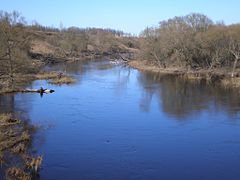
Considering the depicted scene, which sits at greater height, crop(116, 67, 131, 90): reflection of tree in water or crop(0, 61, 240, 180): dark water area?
crop(116, 67, 131, 90): reflection of tree in water

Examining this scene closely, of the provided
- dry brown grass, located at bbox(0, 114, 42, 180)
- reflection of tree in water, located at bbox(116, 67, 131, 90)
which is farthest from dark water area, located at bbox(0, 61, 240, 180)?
reflection of tree in water, located at bbox(116, 67, 131, 90)

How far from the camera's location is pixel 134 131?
21.7 metres

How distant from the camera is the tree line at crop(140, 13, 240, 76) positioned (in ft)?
161

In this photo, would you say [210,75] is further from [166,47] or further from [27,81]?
[27,81]

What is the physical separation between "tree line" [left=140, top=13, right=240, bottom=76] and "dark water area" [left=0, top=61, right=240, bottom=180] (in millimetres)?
13202

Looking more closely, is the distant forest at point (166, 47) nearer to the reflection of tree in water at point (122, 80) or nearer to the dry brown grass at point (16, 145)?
the reflection of tree in water at point (122, 80)

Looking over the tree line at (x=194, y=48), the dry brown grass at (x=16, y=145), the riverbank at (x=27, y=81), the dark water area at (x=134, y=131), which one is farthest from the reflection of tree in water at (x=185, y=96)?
the dry brown grass at (x=16, y=145)

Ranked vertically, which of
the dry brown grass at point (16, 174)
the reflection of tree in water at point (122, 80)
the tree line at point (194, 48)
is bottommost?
the dry brown grass at point (16, 174)

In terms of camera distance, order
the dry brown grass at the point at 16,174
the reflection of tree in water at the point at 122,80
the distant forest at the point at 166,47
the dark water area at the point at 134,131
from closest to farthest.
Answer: the dry brown grass at the point at 16,174
the dark water area at the point at 134,131
the distant forest at the point at 166,47
the reflection of tree in water at the point at 122,80

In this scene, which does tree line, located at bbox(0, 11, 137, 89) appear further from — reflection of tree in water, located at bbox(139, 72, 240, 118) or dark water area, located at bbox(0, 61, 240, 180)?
reflection of tree in water, located at bbox(139, 72, 240, 118)

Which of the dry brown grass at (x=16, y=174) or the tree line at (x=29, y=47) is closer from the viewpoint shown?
the dry brown grass at (x=16, y=174)

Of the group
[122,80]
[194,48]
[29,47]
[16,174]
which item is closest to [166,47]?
[194,48]

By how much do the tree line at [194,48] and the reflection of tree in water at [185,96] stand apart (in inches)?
283

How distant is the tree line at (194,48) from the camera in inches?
1928
